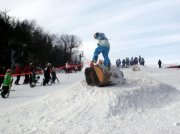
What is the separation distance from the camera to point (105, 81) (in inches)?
593

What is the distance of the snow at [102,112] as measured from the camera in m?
10.7

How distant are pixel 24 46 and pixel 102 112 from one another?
5459 centimetres

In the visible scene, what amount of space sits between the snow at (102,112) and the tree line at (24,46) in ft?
131

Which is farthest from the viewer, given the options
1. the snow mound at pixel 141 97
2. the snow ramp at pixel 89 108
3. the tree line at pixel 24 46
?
the tree line at pixel 24 46

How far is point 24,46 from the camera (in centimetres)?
6525

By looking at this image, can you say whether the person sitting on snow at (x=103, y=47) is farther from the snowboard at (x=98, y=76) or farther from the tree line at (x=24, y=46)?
the tree line at (x=24, y=46)

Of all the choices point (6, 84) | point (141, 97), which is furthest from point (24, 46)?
point (141, 97)

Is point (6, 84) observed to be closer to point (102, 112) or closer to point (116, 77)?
point (116, 77)

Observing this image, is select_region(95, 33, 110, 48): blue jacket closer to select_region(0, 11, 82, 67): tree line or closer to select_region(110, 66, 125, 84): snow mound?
select_region(110, 66, 125, 84): snow mound

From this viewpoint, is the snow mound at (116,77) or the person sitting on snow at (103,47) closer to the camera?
the snow mound at (116,77)

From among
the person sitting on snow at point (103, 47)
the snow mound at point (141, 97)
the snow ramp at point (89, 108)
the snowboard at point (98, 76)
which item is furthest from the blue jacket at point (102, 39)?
the snow mound at point (141, 97)

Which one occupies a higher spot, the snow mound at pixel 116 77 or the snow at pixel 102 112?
the snow mound at pixel 116 77

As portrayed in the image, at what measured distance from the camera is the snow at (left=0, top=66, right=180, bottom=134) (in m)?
10.7

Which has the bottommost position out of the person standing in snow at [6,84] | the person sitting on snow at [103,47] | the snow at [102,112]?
the snow at [102,112]
